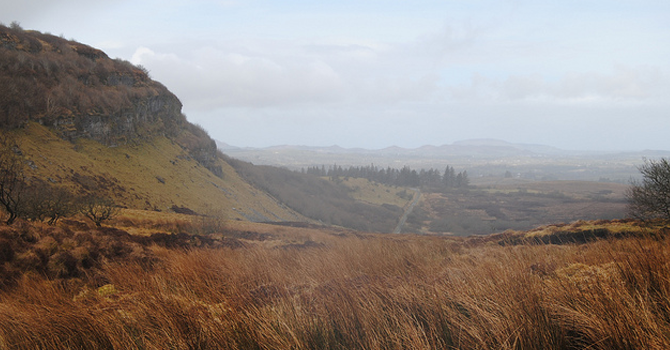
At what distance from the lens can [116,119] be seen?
140 ft

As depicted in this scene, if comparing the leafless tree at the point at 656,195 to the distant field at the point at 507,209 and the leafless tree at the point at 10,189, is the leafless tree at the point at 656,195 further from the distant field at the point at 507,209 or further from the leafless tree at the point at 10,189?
the distant field at the point at 507,209

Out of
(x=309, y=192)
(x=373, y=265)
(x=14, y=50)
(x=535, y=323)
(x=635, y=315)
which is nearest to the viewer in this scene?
(x=635, y=315)

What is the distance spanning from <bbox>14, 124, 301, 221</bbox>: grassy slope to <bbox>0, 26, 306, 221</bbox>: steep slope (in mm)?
110

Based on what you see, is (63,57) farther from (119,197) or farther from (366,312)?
(366,312)

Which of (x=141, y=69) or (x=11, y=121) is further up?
(x=141, y=69)

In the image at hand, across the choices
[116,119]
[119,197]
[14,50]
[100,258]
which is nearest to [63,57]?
[14,50]

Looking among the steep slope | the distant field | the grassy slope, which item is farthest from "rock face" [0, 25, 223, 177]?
→ the distant field

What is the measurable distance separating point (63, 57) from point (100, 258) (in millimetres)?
51639

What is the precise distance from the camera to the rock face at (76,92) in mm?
33656

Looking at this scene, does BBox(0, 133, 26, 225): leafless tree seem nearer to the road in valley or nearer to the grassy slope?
the grassy slope

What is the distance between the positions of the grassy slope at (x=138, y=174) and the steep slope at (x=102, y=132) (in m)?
0.11

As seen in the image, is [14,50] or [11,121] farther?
[14,50]

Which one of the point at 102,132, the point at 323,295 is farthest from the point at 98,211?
the point at 102,132

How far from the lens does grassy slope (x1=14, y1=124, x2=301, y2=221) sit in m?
29.0
